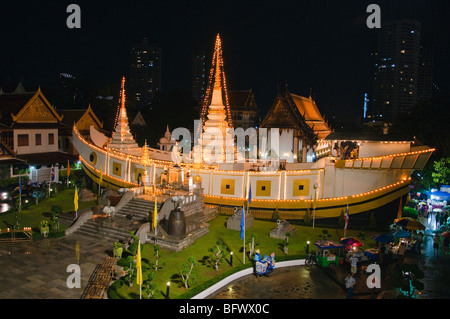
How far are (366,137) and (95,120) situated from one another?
31531mm

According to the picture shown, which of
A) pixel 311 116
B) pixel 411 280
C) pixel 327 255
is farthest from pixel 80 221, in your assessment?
pixel 311 116

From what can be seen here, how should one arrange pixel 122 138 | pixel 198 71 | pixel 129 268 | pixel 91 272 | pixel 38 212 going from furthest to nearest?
1. pixel 198 71
2. pixel 122 138
3. pixel 38 212
4. pixel 91 272
5. pixel 129 268

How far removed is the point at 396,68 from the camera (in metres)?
101

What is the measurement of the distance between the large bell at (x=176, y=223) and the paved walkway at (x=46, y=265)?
2.98m

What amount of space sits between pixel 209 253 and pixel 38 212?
12.9 m

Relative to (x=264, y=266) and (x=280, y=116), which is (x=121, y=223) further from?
(x=280, y=116)

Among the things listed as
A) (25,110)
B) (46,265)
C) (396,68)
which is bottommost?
(46,265)

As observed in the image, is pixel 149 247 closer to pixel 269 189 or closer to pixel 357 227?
pixel 269 189

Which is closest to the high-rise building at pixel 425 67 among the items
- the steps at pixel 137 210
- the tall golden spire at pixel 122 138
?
the tall golden spire at pixel 122 138

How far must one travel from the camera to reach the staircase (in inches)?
726

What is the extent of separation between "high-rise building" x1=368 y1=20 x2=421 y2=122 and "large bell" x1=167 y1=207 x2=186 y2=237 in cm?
8639

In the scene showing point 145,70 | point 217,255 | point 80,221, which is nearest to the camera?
point 217,255

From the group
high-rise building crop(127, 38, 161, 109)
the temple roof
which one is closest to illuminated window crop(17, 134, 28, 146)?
the temple roof
